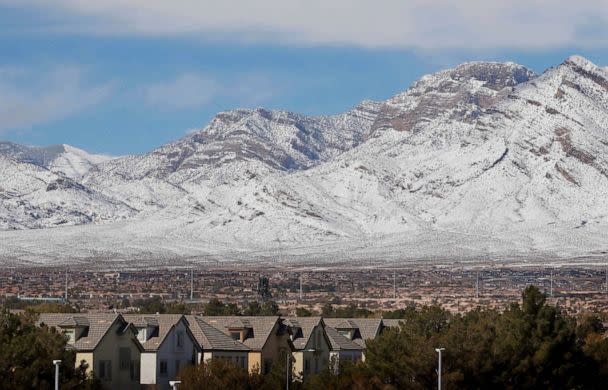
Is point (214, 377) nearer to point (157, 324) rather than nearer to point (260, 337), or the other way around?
point (157, 324)

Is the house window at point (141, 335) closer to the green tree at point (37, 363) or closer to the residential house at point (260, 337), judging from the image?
the residential house at point (260, 337)

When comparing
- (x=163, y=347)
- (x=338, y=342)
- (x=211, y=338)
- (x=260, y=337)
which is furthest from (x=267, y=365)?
(x=338, y=342)

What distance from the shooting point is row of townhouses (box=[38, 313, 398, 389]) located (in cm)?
7731

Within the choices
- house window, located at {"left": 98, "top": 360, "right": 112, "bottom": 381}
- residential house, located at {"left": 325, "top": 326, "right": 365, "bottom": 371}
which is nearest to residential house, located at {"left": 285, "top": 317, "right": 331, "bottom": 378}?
residential house, located at {"left": 325, "top": 326, "right": 365, "bottom": 371}

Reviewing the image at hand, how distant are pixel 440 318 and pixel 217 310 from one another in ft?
140

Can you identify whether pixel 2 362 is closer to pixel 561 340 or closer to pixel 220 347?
pixel 220 347

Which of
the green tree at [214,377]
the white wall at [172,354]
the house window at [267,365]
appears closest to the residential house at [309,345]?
the house window at [267,365]

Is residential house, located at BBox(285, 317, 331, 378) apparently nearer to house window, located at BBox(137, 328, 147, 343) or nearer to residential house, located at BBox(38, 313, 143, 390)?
house window, located at BBox(137, 328, 147, 343)

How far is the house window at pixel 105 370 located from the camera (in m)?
76.8

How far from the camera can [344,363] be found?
83312mm

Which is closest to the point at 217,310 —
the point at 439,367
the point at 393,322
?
the point at 393,322

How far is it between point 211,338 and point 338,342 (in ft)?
34.2

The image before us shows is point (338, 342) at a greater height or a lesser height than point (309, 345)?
greater

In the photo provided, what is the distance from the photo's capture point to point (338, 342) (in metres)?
92.8
